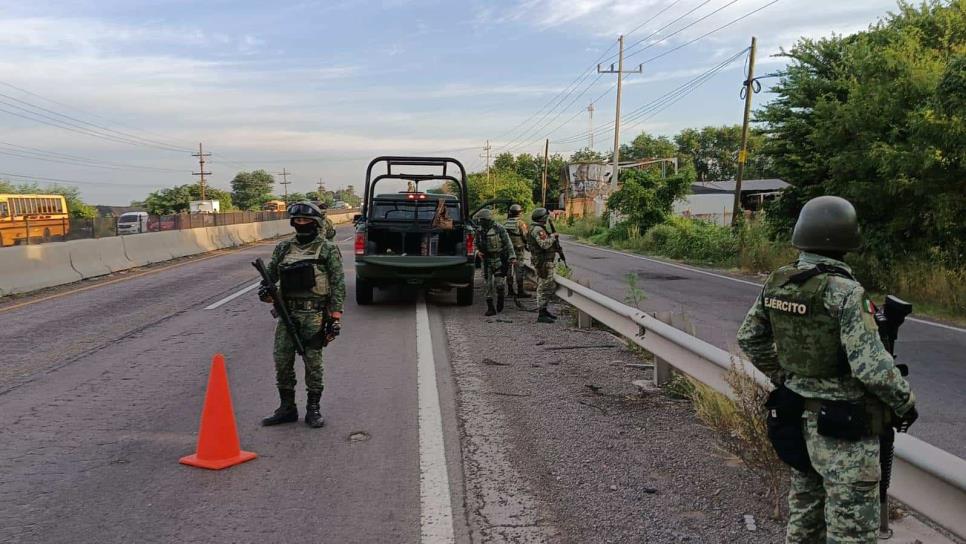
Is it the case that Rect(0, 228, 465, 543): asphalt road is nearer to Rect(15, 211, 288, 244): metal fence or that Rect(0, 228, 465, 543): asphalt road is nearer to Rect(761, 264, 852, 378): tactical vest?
Rect(761, 264, 852, 378): tactical vest

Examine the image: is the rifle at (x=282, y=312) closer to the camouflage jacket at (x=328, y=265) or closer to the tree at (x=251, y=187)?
the camouflage jacket at (x=328, y=265)

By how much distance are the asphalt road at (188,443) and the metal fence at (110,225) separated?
12.9 meters

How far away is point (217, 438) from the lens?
15.1ft

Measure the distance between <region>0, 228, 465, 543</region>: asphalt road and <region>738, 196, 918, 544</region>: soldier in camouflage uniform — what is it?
5.73 feet

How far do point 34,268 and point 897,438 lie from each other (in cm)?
1539

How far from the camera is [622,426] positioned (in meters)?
5.17

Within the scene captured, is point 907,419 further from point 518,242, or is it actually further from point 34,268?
point 34,268

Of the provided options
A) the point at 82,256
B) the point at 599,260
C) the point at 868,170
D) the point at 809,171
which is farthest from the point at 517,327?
the point at 599,260

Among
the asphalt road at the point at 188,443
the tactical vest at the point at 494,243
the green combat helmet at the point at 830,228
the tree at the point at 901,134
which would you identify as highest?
the tree at the point at 901,134

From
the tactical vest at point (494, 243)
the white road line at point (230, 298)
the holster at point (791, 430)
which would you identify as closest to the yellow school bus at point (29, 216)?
the white road line at point (230, 298)

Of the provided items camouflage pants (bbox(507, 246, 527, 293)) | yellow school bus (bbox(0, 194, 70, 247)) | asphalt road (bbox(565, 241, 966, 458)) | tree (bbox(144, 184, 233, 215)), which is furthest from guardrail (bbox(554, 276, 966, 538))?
tree (bbox(144, 184, 233, 215))

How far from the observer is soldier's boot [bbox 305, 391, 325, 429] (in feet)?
17.5

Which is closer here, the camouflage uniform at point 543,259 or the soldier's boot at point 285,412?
the soldier's boot at point 285,412

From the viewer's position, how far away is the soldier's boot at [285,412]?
5.40 metres
